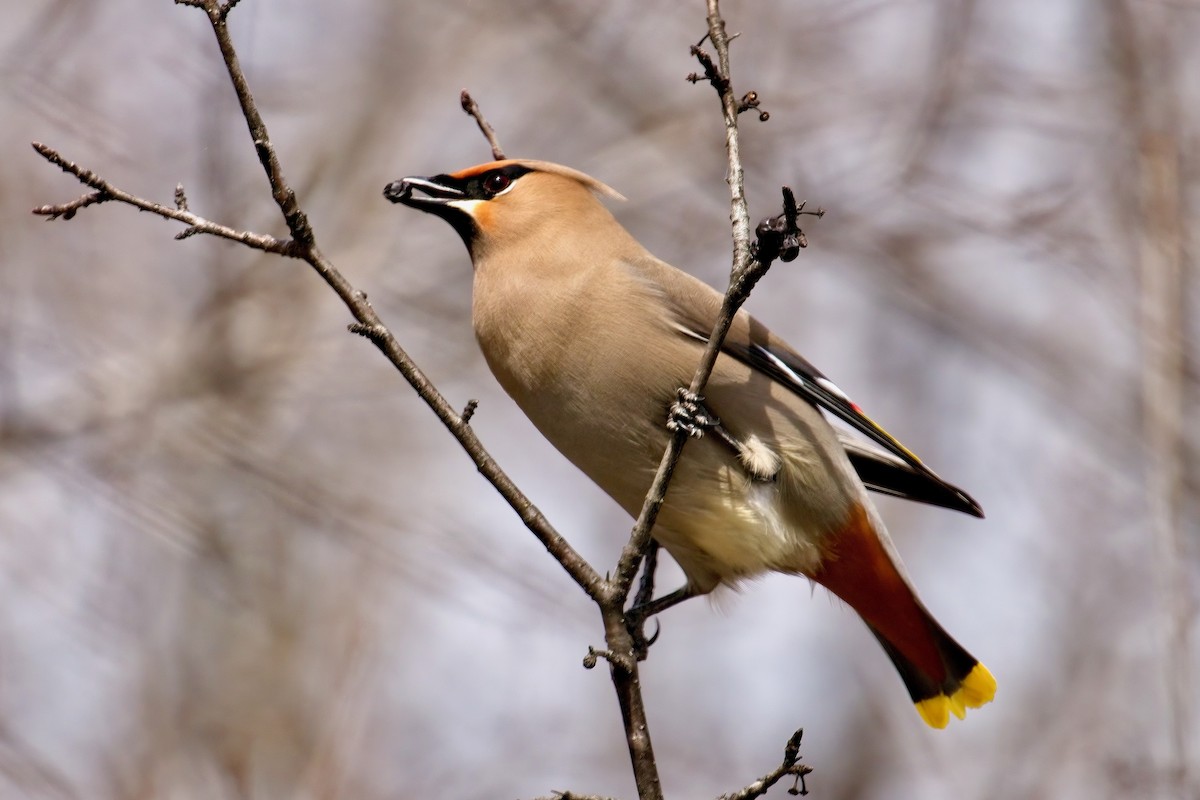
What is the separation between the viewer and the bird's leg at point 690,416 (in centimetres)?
356

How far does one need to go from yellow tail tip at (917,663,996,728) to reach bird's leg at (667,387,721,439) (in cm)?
146

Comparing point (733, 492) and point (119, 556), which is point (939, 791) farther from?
point (119, 556)

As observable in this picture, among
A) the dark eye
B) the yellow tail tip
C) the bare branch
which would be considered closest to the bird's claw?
the yellow tail tip

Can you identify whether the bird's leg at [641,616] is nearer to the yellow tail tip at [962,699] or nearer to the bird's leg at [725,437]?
the bird's leg at [725,437]

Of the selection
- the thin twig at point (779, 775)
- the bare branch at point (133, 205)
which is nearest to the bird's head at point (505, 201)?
the bare branch at point (133, 205)

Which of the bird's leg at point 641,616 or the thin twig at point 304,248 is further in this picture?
the bird's leg at point 641,616

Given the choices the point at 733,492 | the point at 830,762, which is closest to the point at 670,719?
the point at 830,762

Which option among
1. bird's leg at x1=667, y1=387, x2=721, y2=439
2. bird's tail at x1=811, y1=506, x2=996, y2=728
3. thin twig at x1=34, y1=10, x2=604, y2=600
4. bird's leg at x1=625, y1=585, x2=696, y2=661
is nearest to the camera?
thin twig at x1=34, y1=10, x2=604, y2=600

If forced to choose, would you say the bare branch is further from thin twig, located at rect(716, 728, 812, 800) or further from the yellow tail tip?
the yellow tail tip

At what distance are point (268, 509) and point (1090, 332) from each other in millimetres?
4803

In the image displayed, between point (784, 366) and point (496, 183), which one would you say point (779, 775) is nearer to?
point (784, 366)

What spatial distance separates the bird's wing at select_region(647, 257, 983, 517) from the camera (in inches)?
176

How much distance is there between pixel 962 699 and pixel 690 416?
1859mm

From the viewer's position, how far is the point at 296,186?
26.3 feet
